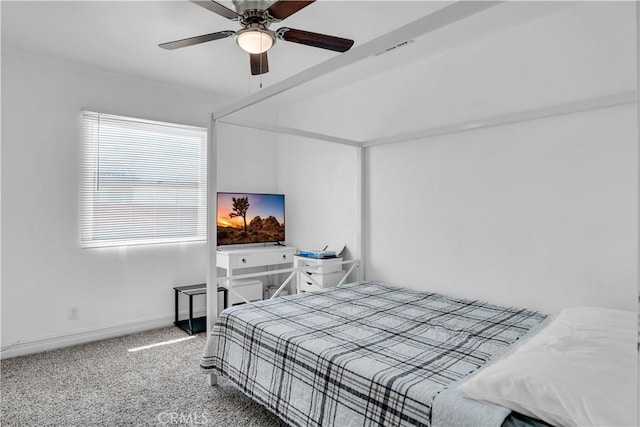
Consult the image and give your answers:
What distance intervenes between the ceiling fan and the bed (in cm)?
156

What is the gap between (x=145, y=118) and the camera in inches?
140

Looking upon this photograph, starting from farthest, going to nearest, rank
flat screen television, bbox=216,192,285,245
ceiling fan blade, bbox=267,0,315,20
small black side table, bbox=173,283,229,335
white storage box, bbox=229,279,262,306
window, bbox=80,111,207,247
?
1. flat screen television, bbox=216,192,285,245
2. white storage box, bbox=229,279,262,306
3. small black side table, bbox=173,283,229,335
4. window, bbox=80,111,207,247
5. ceiling fan blade, bbox=267,0,315,20

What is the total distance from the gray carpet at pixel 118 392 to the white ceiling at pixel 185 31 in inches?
91.7

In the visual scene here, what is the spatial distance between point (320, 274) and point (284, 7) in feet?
7.45

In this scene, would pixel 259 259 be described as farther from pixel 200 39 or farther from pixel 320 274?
pixel 200 39

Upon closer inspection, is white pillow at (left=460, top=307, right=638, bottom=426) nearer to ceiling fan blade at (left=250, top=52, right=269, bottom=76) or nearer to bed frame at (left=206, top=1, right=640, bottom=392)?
bed frame at (left=206, top=1, right=640, bottom=392)

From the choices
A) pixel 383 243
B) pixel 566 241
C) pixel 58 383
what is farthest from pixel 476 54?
pixel 58 383

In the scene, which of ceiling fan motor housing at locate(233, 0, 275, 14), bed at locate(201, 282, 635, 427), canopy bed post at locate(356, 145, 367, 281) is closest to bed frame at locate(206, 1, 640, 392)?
canopy bed post at locate(356, 145, 367, 281)

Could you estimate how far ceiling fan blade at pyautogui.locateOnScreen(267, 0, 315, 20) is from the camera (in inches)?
68.9

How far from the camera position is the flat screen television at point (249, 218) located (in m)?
3.89

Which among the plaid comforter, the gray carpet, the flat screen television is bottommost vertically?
the gray carpet

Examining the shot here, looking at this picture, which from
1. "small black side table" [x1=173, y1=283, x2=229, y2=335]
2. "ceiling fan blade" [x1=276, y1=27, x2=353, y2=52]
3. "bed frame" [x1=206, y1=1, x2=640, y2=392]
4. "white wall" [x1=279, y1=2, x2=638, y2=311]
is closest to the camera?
"bed frame" [x1=206, y1=1, x2=640, y2=392]

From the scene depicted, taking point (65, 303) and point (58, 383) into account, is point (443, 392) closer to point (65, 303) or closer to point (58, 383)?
point (58, 383)

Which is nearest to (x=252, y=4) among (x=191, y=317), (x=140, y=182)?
(x=140, y=182)
